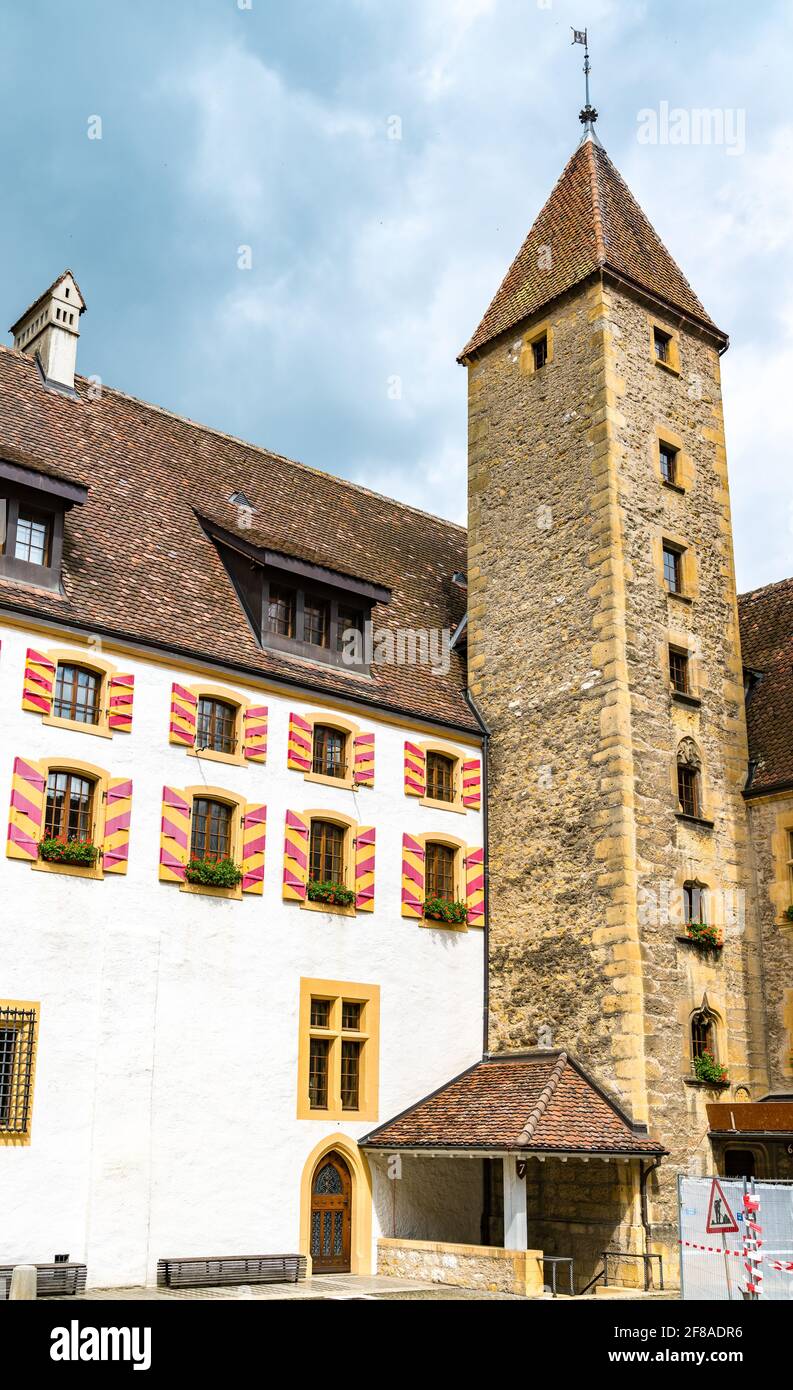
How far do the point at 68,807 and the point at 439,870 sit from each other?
22.8 ft

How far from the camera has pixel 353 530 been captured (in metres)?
26.0

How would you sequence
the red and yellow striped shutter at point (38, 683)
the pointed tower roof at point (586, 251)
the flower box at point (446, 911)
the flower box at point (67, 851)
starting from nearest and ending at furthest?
1. the flower box at point (67, 851)
2. the red and yellow striped shutter at point (38, 683)
3. the flower box at point (446, 911)
4. the pointed tower roof at point (586, 251)

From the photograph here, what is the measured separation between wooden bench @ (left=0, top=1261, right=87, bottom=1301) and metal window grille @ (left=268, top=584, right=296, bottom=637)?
9736mm

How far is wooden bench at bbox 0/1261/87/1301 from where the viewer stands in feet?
49.6

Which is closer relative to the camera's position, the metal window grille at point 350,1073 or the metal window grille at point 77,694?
the metal window grille at point 77,694

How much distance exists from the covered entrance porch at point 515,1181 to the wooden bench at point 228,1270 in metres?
1.90

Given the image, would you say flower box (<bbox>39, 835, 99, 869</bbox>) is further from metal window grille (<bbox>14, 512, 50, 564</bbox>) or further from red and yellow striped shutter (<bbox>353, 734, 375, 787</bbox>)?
red and yellow striped shutter (<bbox>353, 734, 375, 787</bbox>)

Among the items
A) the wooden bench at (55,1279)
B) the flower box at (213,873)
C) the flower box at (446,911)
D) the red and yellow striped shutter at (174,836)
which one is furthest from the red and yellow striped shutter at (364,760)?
the wooden bench at (55,1279)

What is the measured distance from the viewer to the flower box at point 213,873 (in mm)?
18312

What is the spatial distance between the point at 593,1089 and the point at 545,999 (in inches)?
71.5

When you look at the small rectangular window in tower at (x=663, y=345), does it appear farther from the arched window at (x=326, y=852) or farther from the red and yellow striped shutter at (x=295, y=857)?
the red and yellow striped shutter at (x=295, y=857)

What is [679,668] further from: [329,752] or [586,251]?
[586,251]

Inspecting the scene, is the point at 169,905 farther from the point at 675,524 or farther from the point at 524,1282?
the point at 675,524
